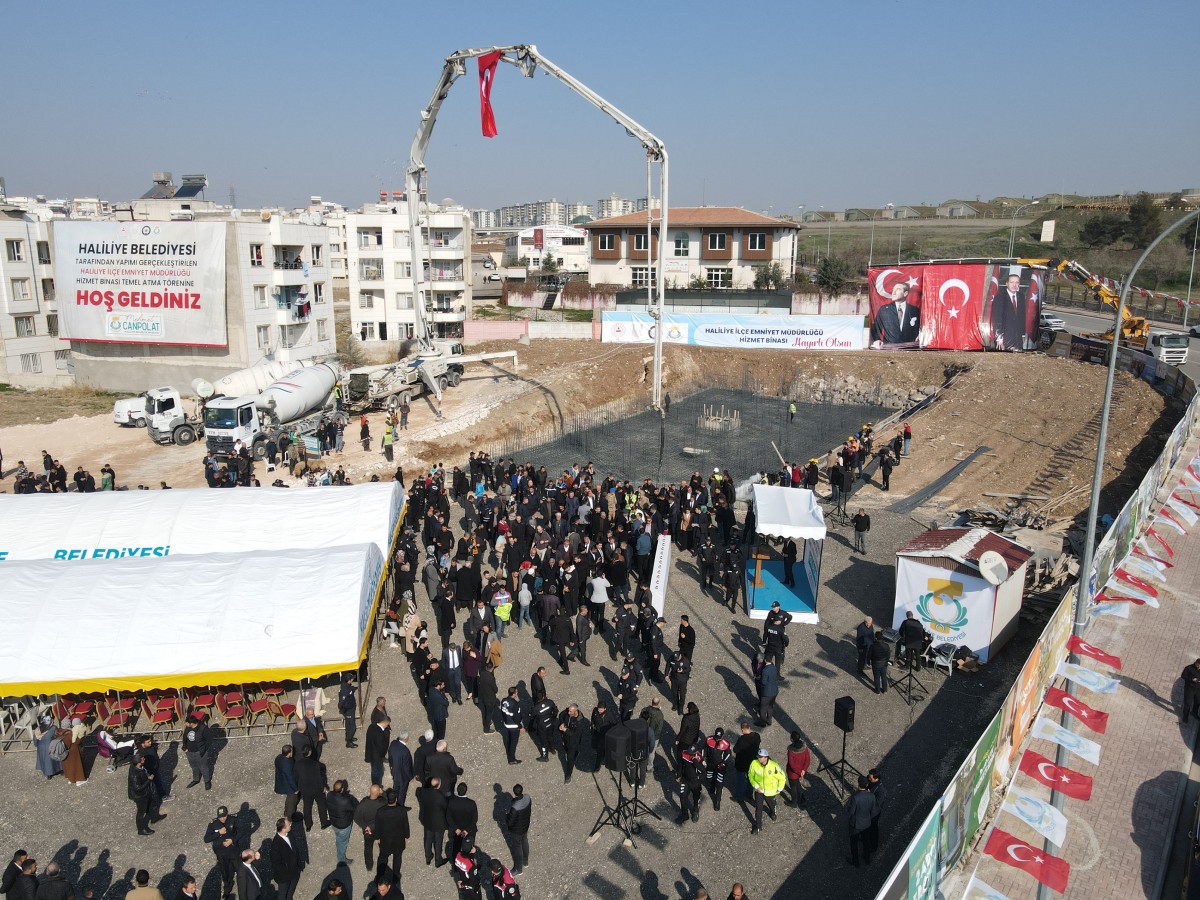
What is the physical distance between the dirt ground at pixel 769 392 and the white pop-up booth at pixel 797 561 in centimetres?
663

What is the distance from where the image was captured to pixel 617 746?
10.4 m

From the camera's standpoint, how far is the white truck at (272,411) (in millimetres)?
26422

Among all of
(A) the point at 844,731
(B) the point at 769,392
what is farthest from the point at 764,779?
(B) the point at 769,392

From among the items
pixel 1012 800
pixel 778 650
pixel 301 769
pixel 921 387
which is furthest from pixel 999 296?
pixel 301 769

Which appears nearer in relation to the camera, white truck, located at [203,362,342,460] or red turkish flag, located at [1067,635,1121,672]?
red turkish flag, located at [1067,635,1121,672]

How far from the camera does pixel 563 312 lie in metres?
57.7

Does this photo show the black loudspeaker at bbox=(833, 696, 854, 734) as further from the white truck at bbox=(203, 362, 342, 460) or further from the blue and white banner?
the white truck at bbox=(203, 362, 342, 460)

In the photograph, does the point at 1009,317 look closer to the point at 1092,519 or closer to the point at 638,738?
Result: the point at 1092,519

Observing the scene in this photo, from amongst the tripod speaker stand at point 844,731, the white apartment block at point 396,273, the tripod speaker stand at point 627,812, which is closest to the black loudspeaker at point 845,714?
the tripod speaker stand at point 844,731

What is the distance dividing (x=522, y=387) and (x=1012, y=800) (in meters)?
28.9

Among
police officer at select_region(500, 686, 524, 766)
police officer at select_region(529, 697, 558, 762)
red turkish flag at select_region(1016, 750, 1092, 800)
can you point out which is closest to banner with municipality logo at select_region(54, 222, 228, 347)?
police officer at select_region(500, 686, 524, 766)

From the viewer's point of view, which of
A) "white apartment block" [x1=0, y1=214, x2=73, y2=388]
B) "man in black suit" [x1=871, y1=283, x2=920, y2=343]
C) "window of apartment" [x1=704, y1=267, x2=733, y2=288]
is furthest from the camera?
"window of apartment" [x1=704, y1=267, x2=733, y2=288]

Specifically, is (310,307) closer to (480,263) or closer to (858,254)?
(480,263)

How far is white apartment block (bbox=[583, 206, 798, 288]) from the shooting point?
60219 mm
